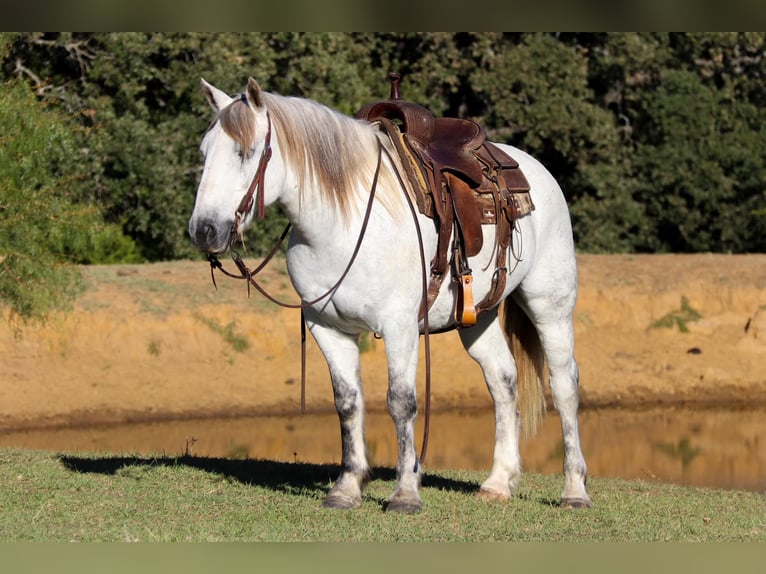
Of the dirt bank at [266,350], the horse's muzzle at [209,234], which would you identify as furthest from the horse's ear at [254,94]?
the dirt bank at [266,350]

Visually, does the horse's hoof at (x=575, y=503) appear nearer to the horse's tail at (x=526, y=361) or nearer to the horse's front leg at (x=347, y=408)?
the horse's tail at (x=526, y=361)

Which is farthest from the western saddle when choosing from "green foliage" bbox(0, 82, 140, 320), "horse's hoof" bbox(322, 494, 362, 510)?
"green foliage" bbox(0, 82, 140, 320)

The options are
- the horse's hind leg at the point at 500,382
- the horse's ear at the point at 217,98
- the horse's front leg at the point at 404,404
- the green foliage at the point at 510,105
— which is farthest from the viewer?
the green foliage at the point at 510,105

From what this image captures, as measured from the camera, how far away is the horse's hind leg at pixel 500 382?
8469 mm

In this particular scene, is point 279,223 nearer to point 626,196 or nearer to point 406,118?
point 626,196

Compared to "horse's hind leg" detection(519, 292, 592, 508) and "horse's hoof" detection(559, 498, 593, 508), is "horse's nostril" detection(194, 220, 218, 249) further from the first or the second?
"horse's hoof" detection(559, 498, 593, 508)

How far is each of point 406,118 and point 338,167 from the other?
0.83 metres

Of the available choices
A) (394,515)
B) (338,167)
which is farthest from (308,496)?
(338,167)

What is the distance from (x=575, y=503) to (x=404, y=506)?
54.5 inches

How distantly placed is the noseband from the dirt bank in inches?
392

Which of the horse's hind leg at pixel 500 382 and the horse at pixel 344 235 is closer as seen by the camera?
the horse at pixel 344 235

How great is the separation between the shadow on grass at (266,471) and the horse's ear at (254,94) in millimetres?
2728

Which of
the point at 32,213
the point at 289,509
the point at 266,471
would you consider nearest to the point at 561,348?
the point at 289,509

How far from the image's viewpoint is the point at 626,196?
980 inches
